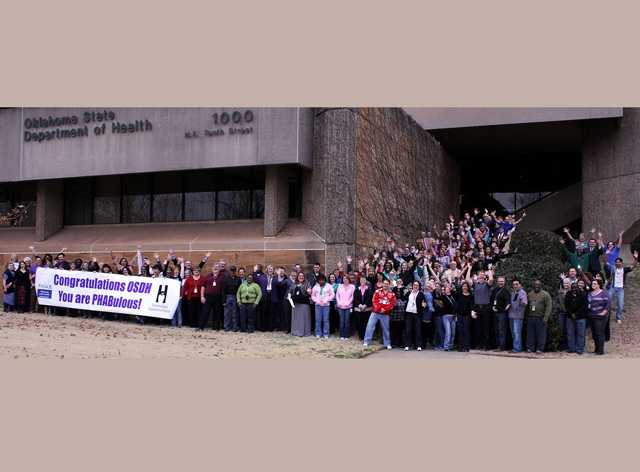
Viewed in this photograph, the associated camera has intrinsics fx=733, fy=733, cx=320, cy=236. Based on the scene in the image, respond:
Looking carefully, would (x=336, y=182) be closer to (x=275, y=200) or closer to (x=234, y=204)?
(x=275, y=200)

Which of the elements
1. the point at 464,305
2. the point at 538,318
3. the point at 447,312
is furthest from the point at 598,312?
the point at 447,312

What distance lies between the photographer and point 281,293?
1803 centimetres

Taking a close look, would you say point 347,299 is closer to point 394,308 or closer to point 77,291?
point 394,308

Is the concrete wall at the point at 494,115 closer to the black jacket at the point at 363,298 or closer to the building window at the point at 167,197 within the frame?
the building window at the point at 167,197

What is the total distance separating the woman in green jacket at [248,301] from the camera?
58.5 ft

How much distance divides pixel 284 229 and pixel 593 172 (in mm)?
11245

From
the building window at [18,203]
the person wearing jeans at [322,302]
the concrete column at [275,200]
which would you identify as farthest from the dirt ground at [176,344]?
the building window at [18,203]

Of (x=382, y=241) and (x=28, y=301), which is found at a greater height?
(x=382, y=241)

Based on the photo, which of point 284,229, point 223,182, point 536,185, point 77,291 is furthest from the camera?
point 536,185

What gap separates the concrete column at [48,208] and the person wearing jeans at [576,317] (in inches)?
693

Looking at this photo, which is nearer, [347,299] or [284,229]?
[347,299]

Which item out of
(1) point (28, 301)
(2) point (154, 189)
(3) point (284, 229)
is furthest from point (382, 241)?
(1) point (28, 301)


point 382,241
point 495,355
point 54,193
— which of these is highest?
point 54,193

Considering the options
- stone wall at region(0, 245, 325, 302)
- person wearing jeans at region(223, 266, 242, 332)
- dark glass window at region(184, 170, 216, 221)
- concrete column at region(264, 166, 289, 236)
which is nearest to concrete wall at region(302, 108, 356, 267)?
stone wall at region(0, 245, 325, 302)
